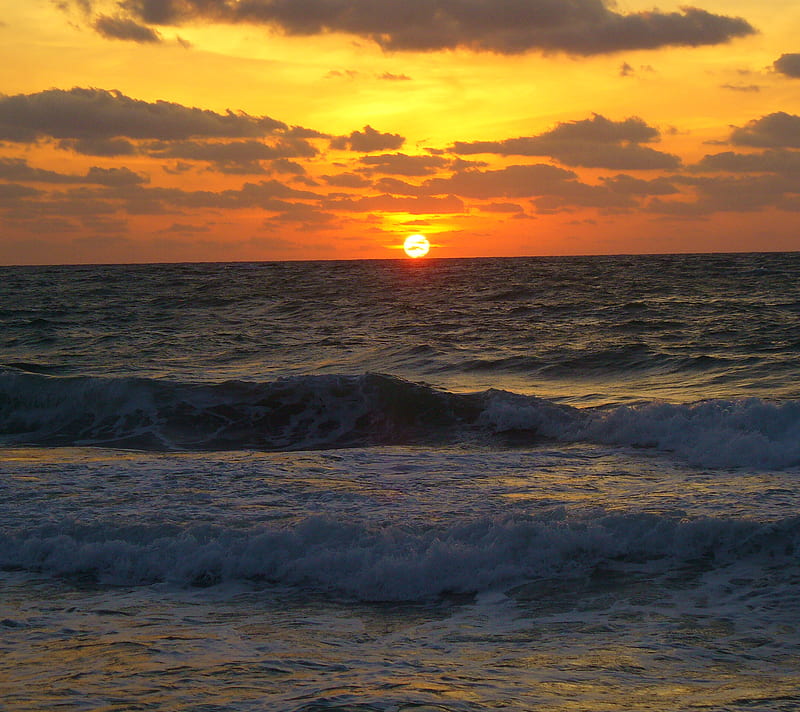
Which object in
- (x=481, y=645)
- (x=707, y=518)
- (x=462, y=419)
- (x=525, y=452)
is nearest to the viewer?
(x=481, y=645)

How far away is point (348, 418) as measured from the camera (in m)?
16.1

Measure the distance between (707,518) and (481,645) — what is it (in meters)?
3.35

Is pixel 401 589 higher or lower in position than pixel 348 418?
lower

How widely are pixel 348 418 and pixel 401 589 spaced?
932 centimetres

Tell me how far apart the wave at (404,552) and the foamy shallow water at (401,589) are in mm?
22

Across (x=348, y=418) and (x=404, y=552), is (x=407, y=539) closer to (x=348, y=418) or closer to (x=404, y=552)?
(x=404, y=552)

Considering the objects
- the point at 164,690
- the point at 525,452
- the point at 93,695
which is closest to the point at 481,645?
the point at 164,690

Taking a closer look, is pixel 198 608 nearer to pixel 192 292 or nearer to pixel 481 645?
pixel 481 645

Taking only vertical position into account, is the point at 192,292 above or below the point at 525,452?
above

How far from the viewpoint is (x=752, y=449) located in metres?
11.2

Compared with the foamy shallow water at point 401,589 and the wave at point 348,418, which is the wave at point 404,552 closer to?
the foamy shallow water at point 401,589

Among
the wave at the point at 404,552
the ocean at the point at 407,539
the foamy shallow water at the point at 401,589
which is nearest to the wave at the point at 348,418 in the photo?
the ocean at the point at 407,539

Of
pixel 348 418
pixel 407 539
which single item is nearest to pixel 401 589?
pixel 407 539

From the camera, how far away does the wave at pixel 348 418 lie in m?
12.4
